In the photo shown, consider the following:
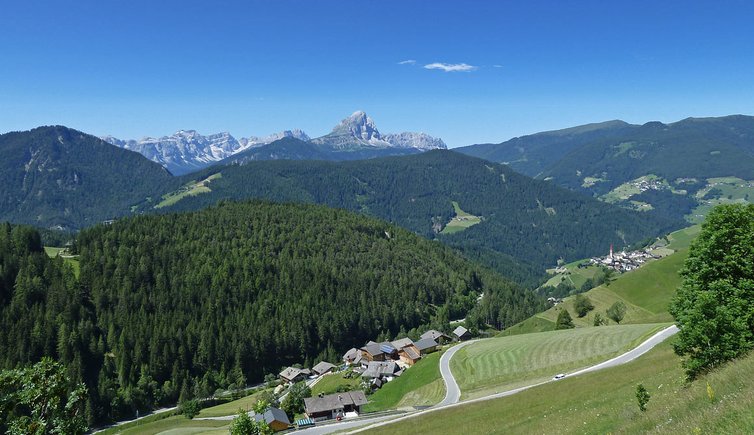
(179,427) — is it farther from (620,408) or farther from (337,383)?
(620,408)

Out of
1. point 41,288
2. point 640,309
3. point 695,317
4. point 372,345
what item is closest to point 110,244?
point 41,288

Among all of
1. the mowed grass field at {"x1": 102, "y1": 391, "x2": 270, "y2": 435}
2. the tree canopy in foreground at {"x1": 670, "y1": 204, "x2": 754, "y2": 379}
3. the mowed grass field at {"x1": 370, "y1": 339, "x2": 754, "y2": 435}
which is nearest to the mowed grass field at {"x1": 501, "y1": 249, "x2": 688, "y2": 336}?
the mowed grass field at {"x1": 370, "y1": 339, "x2": 754, "y2": 435}

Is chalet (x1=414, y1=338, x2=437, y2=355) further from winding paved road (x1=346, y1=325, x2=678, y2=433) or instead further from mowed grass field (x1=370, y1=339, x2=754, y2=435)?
mowed grass field (x1=370, y1=339, x2=754, y2=435)

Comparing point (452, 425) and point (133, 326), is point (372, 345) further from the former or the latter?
point (452, 425)

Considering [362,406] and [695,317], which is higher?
[695,317]

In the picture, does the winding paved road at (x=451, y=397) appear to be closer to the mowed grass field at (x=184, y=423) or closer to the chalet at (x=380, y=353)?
the mowed grass field at (x=184, y=423)

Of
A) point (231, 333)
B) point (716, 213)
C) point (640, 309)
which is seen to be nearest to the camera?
point (716, 213)

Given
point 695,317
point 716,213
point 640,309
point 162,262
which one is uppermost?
point 716,213
